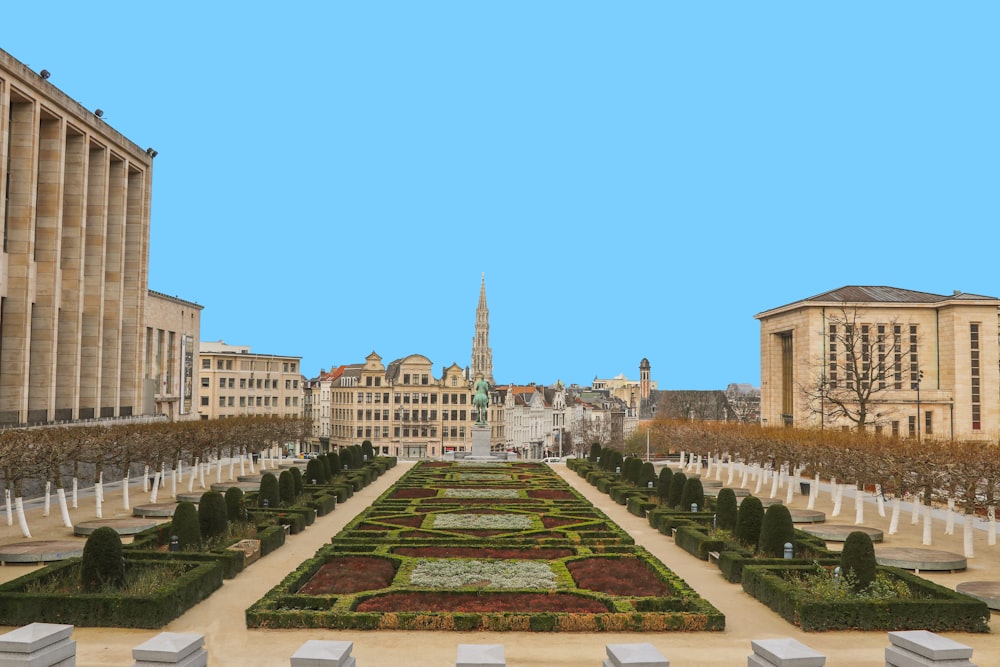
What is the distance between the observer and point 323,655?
14102 mm

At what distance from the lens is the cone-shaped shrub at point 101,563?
20781mm

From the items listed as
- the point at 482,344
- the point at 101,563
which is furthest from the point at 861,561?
the point at 482,344

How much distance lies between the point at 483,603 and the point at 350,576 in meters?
4.90

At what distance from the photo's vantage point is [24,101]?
5122 cm

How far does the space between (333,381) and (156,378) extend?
59916 mm

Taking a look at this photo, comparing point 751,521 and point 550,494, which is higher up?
point 751,521

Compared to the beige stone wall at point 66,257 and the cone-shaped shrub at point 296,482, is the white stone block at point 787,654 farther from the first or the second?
the beige stone wall at point 66,257

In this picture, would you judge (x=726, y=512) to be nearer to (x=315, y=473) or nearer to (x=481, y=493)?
(x=481, y=493)

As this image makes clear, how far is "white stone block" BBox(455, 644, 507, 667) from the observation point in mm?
13609

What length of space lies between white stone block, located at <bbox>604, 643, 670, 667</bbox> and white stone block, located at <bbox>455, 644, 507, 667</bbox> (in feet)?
6.44

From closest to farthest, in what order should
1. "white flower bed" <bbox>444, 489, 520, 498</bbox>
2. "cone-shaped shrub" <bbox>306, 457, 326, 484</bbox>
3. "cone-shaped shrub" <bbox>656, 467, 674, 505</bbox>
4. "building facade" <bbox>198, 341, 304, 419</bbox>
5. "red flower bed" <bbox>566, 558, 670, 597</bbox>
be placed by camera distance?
"red flower bed" <bbox>566, 558, 670, 597</bbox>
"cone-shaped shrub" <bbox>656, 467, 674, 505</bbox>
"white flower bed" <bbox>444, 489, 520, 498</bbox>
"cone-shaped shrub" <bbox>306, 457, 326, 484</bbox>
"building facade" <bbox>198, 341, 304, 419</bbox>

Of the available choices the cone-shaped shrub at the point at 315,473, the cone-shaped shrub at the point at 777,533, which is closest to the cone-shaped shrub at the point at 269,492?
the cone-shaped shrub at the point at 315,473

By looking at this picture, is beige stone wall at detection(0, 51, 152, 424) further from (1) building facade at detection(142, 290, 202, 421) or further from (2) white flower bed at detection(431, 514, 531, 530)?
(2) white flower bed at detection(431, 514, 531, 530)

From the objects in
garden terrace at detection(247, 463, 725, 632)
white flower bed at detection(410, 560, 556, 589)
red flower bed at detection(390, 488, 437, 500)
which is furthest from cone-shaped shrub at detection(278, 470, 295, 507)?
white flower bed at detection(410, 560, 556, 589)
